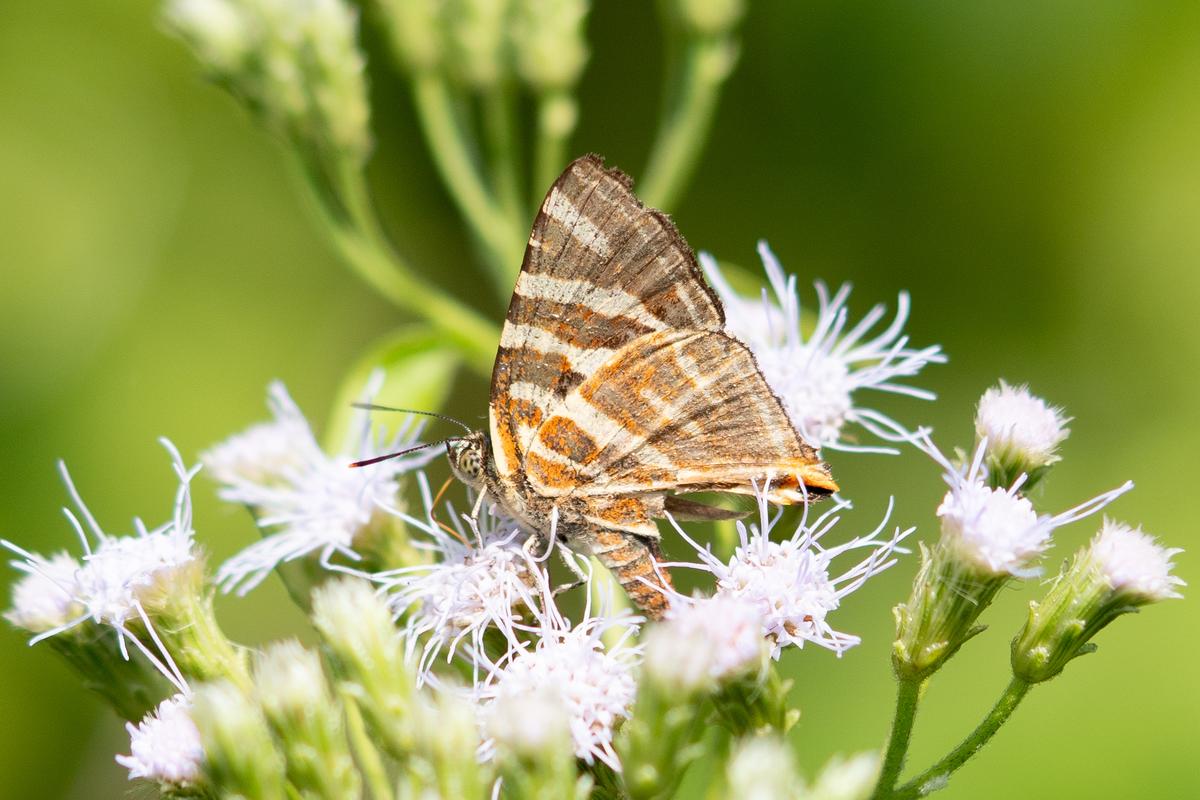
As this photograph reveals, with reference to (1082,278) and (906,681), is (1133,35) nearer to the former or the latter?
(1082,278)

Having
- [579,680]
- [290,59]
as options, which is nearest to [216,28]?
[290,59]

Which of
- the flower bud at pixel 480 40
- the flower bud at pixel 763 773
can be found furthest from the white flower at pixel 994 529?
the flower bud at pixel 480 40

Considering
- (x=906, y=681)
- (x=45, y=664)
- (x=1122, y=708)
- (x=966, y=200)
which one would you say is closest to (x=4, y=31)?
(x=45, y=664)

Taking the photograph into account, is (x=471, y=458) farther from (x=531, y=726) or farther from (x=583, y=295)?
(x=531, y=726)

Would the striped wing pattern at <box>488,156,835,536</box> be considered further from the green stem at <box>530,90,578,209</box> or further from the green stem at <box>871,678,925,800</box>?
the green stem at <box>530,90,578,209</box>

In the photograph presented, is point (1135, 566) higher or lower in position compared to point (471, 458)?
lower
